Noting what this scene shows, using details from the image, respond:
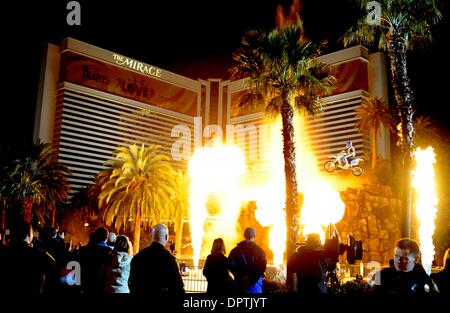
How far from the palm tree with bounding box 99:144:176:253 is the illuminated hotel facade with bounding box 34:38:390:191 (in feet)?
128

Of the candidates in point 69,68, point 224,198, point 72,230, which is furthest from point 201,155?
point 69,68

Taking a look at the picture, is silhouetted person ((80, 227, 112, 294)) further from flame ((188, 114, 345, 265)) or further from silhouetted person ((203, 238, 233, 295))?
flame ((188, 114, 345, 265))

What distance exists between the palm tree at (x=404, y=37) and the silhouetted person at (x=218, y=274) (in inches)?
394

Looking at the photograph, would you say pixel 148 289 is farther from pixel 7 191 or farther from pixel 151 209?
pixel 7 191

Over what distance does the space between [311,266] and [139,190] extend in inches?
1066

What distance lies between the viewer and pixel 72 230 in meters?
57.2

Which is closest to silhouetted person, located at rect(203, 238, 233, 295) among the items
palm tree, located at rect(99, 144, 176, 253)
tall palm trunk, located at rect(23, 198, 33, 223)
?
palm tree, located at rect(99, 144, 176, 253)

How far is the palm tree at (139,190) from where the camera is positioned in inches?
1261

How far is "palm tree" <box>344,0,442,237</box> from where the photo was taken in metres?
15.2

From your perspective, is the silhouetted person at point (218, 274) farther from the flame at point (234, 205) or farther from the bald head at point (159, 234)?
the flame at point (234, 205)

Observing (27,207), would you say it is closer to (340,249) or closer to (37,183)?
(37,183)

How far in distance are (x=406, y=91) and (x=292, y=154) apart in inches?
192

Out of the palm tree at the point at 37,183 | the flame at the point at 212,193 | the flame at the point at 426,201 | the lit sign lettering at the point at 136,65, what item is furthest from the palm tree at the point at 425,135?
the lit sign lettering at the point at 136,65

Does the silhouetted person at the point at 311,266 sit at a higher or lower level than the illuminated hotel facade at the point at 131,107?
lower
